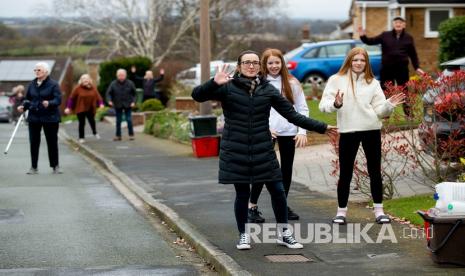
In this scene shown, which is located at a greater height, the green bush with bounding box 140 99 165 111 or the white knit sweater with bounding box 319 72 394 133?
the white knit sweater with bounding box 319 72 394 133

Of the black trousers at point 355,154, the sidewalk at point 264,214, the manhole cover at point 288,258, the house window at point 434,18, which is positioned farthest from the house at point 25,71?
the manhole cover at point 288,258

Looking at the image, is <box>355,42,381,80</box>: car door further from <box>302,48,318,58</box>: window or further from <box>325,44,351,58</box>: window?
<box>302,48,318,58</box>: window

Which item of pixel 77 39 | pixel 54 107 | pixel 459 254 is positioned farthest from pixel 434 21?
pixel 77 39

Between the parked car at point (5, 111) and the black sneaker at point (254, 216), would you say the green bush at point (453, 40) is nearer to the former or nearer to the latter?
the black sneaker at point (254, 216)

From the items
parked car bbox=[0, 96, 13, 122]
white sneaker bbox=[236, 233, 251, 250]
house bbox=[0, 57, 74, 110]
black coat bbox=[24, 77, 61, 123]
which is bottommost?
parked car bbox=[0, 96, 13, 122]

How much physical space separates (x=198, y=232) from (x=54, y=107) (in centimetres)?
730

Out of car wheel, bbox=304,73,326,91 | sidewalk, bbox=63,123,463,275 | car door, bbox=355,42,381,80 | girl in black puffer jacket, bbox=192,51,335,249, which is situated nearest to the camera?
sidewalk, bbox=63,123,463,275

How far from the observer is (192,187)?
1452 centimetres

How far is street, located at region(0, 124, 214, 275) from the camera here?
29.0 ft

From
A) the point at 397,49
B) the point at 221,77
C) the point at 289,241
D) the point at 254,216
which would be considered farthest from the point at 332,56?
the point at 221,77

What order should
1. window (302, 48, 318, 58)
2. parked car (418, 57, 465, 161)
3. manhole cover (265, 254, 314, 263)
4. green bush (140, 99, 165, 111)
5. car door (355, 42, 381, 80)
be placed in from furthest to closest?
green bush (140, 99, 165, 111), window (302, 48, 318, 58), car door (355, 42, 381, 80), parked car (418, 57, 465, 161), manhole cover (265, 254, 314, 263)

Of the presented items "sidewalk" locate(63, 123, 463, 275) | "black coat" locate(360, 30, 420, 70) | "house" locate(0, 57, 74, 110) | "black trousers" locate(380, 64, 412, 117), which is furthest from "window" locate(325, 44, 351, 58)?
"house" locate(0, 57, 74, 110)

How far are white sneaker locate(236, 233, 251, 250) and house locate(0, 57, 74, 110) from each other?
275 feet

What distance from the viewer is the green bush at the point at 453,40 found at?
84.4 ft
